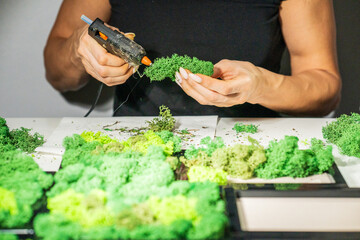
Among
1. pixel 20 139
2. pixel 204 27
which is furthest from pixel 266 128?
pixel 20 139

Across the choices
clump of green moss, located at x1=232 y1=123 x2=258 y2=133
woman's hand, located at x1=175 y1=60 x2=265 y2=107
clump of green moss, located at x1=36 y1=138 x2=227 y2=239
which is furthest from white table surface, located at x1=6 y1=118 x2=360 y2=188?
clump of green moss, located at x1=36 y1=138 x2=227 y2=239

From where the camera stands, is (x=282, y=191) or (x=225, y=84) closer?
(x=282, y=191)

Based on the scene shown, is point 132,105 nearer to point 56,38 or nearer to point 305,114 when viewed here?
point 56,38

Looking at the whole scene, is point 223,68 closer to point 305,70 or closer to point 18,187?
point 305,70

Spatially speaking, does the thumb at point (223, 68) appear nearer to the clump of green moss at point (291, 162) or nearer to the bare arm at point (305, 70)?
the bare arm at point (305, 70)

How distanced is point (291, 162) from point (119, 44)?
64cm

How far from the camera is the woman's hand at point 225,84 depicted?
4.08 feet

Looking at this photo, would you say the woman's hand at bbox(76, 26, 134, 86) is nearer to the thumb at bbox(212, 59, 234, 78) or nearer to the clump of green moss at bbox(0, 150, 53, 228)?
the thumb at bbox(212, 59, 234, 78)

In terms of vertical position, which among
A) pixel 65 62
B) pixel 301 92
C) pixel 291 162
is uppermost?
pixel 301 92

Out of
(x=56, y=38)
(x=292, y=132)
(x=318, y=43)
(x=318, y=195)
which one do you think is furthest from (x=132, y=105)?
(x=318, y=195)

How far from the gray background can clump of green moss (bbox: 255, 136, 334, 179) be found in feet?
3.46

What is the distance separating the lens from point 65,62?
5.52 ft

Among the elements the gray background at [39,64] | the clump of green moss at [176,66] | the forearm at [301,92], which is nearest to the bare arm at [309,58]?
the forearm at [301,92]

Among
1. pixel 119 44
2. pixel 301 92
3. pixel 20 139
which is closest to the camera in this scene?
pixel 119 44
